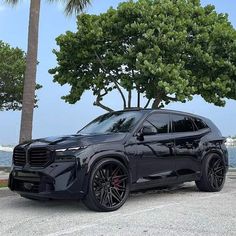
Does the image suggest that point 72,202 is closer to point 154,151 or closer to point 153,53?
point 154,151

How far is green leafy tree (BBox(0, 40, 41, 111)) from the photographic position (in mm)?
Result: 23125

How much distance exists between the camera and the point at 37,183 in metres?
7.90

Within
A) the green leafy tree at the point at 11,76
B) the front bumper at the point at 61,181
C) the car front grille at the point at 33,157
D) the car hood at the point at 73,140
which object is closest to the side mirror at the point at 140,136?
the car hood at the point at 73,140

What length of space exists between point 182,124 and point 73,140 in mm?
2889

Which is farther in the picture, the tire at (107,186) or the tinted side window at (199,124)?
the tinted side window at (199,124)

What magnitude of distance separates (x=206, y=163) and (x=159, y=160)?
61.5 inches

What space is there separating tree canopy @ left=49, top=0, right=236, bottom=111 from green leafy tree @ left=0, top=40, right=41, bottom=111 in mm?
3034

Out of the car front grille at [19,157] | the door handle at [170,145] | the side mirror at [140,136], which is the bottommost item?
the car front grille at [19,157]

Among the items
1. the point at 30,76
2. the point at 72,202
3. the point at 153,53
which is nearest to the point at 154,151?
the point at 72,202

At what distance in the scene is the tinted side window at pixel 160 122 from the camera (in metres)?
9.26

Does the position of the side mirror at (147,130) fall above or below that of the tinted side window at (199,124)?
below

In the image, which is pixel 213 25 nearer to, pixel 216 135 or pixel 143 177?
pixel 216 135

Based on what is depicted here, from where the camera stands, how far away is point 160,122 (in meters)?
9.46

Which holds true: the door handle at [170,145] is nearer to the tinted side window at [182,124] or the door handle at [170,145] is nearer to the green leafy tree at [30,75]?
the tinted side window at [182,124]
